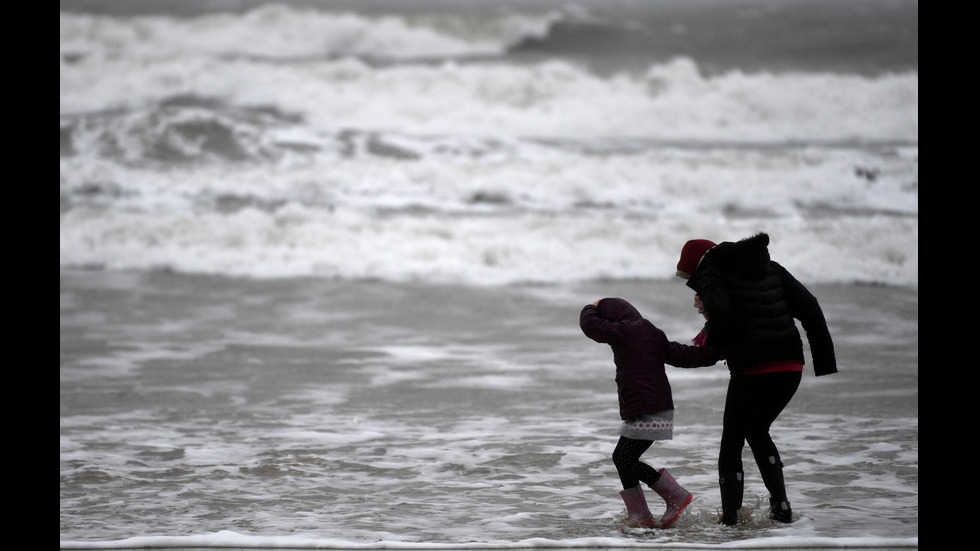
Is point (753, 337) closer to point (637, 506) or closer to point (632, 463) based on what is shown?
point (632, 463)

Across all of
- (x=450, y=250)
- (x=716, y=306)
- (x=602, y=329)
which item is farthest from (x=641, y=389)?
(x=450, y=250)

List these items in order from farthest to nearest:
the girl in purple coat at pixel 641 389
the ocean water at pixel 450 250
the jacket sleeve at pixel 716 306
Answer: the ocean water at pixel 450 250 < the girl in purple coat at pixel 641 389 < the jacket sleeve at pixel 716 306

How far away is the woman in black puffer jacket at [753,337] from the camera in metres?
3.56

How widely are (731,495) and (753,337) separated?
1.88 ft

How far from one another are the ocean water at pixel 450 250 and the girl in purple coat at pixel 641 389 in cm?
16

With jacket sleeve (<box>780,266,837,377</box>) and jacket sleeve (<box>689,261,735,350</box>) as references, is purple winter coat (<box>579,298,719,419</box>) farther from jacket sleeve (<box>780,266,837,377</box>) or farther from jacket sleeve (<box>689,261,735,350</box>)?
jacket sleeve (<box>780,266,837,377</box>)

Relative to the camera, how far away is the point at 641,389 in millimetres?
3641

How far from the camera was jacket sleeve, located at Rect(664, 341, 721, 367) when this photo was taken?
364 cm

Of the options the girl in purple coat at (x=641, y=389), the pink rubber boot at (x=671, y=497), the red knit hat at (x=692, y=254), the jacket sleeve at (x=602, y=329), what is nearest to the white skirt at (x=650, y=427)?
the girl in purple coat at (x=641, y=389)

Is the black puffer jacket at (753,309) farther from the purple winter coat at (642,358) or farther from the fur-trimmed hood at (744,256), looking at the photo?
the purple winter coat at (642,358)

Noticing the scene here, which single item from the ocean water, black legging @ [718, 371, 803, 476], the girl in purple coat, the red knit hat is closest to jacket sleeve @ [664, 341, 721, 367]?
the girl in purple coat

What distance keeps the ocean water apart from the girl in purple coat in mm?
156

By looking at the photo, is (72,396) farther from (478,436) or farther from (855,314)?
(855,314)

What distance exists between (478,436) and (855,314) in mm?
5601
